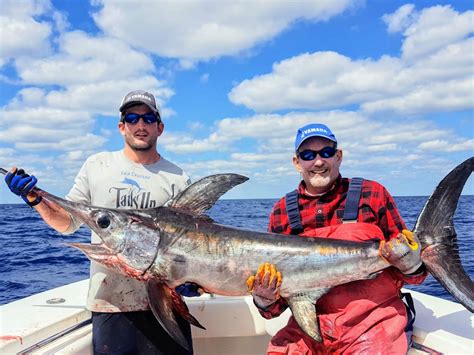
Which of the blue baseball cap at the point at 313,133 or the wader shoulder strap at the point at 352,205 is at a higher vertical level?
the blue baseball cap at the point at 313,133

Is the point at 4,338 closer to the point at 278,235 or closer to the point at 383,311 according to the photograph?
the point at 278,235

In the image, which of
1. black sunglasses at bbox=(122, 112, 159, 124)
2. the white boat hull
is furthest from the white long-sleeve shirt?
the white boat hull

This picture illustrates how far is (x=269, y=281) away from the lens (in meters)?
2.79

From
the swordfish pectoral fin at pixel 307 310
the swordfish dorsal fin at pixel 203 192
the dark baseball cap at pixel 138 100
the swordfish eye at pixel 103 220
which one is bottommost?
the swordfish pectoral fin at pixel 307 310

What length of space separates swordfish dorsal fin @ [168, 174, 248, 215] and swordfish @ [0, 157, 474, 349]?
0.17 metres

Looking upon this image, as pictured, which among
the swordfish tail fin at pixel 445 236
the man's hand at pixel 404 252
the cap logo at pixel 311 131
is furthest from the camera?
the cap logo at pixel 311 131

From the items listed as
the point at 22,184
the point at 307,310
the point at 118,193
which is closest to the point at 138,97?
the point at 118,193

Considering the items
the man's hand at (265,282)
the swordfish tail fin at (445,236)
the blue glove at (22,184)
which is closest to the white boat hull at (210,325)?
the swordfish tail fin at (445,236)

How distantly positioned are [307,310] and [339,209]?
0.76 meters

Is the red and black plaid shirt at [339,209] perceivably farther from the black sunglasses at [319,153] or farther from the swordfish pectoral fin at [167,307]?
the swordfish pectoral fin at [167,307]

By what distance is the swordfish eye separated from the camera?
2855 mm

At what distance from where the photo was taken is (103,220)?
2863mm

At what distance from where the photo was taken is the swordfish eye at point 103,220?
2.86 meters

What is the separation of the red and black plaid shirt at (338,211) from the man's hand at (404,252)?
20 centimetres
